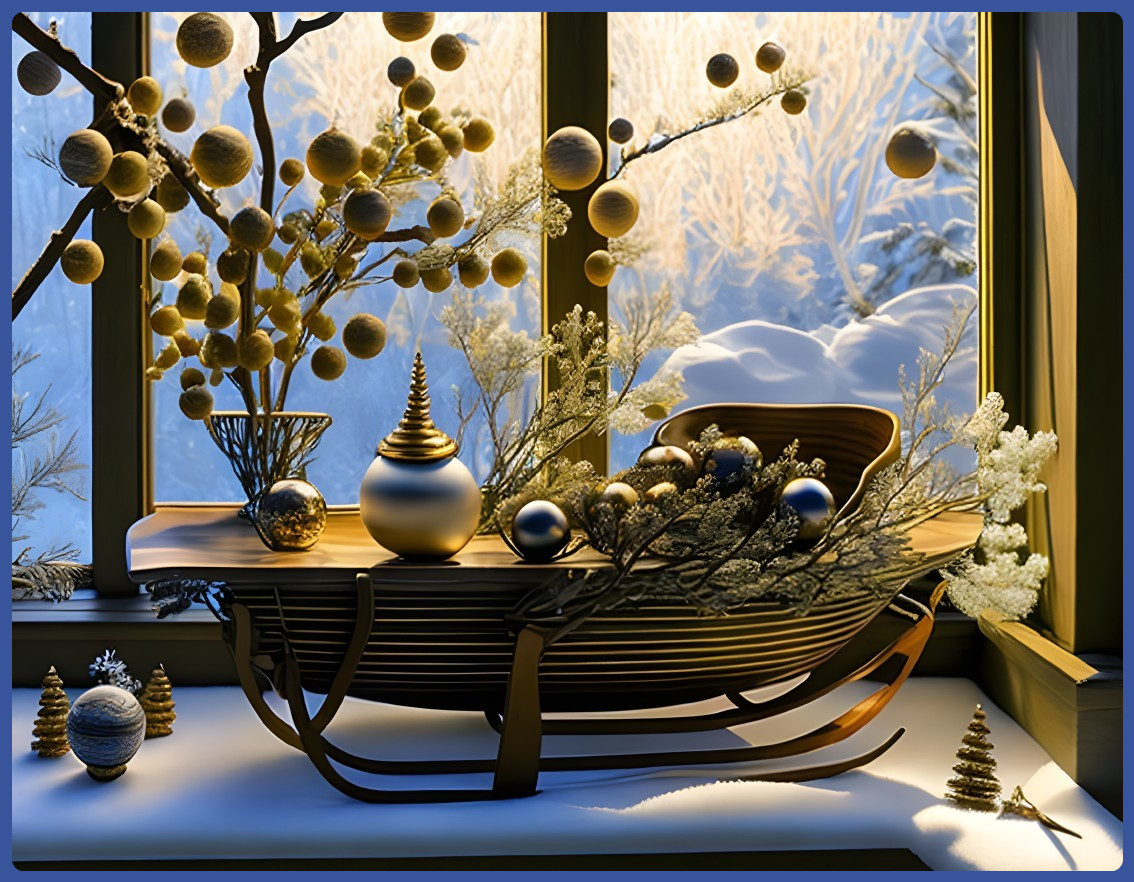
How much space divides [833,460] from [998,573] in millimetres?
451

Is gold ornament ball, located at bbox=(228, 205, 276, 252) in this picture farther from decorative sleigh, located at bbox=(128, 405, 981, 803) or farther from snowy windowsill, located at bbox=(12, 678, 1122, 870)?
snowy windowsill, located at bbox=(12, 678, 1122, 870)

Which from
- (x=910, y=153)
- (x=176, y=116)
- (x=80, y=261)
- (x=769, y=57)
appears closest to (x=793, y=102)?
(x=769, y=57)

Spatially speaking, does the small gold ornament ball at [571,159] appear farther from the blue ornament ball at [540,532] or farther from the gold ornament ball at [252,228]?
the blue ornament ball at [540,532]

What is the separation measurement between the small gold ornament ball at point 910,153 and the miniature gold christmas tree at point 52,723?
1791mm

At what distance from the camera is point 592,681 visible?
5.75 ft

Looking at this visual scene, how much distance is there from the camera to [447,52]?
2.02 m

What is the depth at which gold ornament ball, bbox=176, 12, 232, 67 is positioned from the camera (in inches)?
67.7

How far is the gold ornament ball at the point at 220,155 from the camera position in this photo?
166 cm

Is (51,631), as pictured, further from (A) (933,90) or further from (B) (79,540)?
(A) (933,90)

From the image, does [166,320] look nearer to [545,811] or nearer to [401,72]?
[401,72]

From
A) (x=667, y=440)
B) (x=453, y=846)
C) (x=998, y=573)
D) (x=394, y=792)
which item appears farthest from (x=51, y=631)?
(x=998, y=573)

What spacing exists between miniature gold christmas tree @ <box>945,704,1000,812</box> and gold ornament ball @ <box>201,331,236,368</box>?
1.35 meters

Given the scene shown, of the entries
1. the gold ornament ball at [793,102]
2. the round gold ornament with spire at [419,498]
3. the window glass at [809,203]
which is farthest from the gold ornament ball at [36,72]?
the gold ornament ball at [793,102]

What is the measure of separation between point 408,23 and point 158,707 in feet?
4.30
